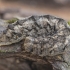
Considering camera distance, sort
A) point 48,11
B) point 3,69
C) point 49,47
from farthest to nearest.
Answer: point 48,11
point 3,69
point 49,47

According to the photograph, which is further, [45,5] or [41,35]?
[45,5]

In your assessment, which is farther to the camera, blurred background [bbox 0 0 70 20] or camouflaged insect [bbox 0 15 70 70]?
blurred background [bbox 0 0 70 20]

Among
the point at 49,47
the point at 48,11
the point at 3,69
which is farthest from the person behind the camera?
the point at 48,11

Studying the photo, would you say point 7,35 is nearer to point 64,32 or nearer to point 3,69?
point 64,32

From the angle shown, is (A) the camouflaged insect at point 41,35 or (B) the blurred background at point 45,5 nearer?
(A) the camouflaged insect at point 41,35

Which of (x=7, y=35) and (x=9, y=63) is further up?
(x=7, y=35)

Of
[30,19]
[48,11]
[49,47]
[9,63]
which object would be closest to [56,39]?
[49,47]

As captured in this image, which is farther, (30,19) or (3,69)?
(3,69)

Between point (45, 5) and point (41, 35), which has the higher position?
point (45, 5)
